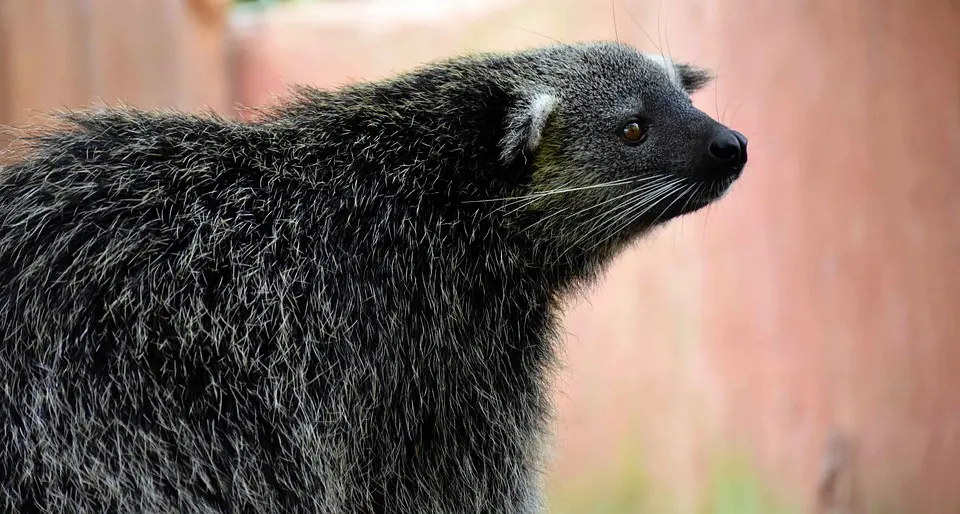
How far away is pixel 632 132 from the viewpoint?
2035 millimetres

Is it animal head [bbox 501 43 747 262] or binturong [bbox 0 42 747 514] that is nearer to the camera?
binturong [bbox 0 42 747 514]

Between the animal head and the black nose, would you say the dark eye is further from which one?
the black nose

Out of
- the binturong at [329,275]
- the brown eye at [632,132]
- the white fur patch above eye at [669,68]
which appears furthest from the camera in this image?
the white fur patch above eye at [669,68]

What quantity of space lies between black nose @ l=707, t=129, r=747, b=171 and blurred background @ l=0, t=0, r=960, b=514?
64 cm

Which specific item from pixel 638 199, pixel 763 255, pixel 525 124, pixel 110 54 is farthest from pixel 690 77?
pixel 110 54

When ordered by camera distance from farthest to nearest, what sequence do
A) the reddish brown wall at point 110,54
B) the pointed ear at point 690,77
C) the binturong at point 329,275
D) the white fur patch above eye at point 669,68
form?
the reddish brown wall at point 110,54, the pointed ear at point 690,77, the white fur patch above eye at point 669,68, the binturong at point 329,275

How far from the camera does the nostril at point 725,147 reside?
6.39ft

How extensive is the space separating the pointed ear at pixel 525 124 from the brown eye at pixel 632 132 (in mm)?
206

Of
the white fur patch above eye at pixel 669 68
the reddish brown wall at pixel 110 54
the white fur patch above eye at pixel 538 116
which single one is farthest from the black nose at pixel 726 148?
the reddish brown wall at pixel 110 54

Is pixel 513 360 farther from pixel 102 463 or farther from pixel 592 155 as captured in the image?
pixel 102 463

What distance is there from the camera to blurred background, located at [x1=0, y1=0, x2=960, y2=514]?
2.63 meters

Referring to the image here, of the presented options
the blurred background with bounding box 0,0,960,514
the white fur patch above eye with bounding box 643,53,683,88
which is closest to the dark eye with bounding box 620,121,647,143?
the white fur patch above eye with bounding box 643,53,683,88

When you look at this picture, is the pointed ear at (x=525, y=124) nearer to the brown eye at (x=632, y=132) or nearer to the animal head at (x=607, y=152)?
the animal head at (x=607, y=152)

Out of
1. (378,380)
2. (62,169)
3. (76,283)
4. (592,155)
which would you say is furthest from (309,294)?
(592,155)
